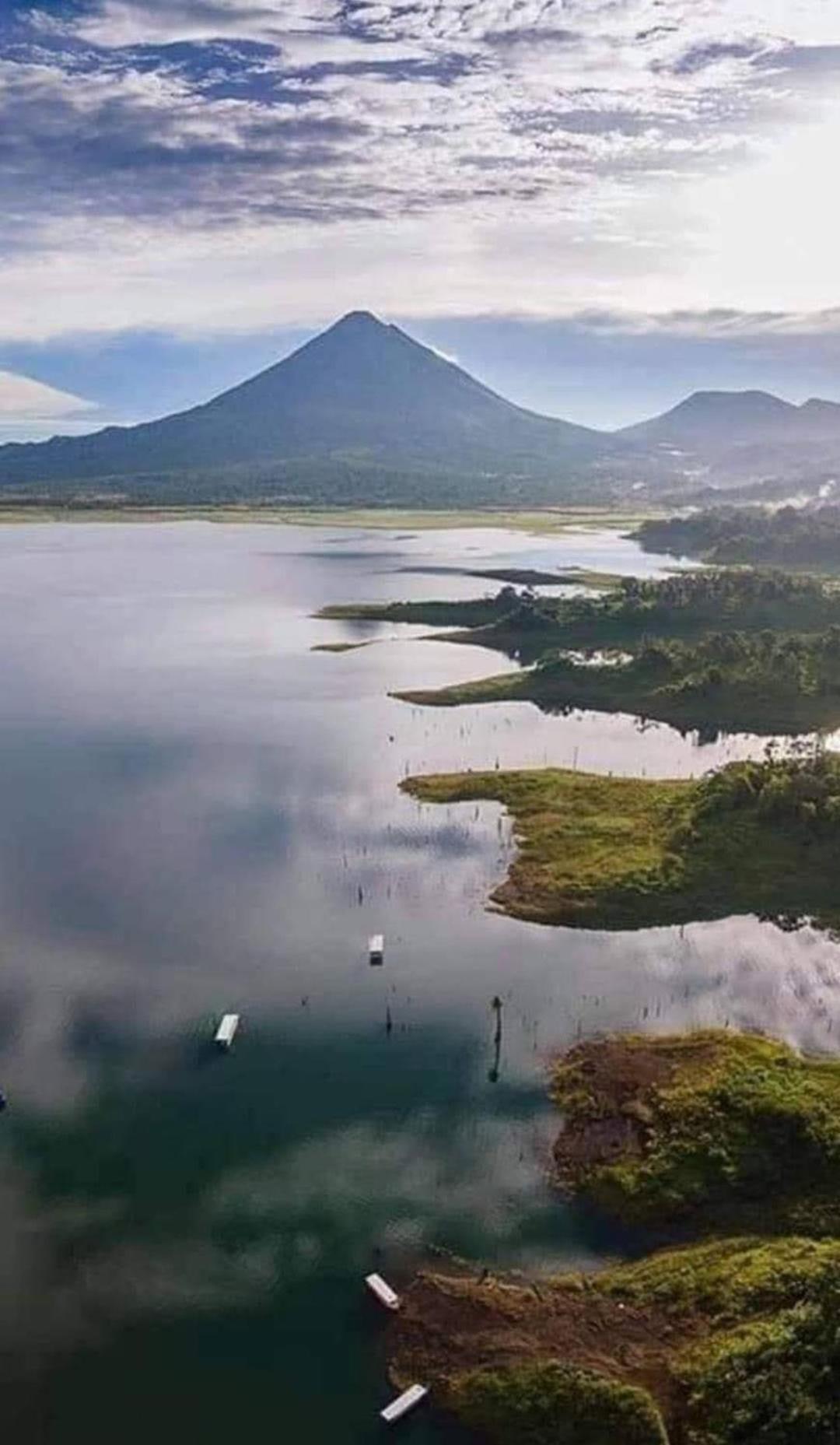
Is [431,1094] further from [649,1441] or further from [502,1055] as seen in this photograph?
[649,1441]

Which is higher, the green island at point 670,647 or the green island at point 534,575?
the green island at point 534,575

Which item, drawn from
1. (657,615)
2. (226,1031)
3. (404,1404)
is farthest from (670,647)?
(404,1404)

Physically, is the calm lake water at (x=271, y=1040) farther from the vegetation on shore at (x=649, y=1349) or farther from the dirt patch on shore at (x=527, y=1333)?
the vegetation on shore at (x=649, y=1349)

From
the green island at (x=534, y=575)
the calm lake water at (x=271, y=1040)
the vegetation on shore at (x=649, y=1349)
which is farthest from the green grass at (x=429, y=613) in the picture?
the vegetation on shore at (x=649, y=1349)

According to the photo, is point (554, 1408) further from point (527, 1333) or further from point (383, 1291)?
point (383, 1291)

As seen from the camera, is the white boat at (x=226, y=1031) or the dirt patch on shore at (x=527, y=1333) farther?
the white boat at (x=226, y=1031)
